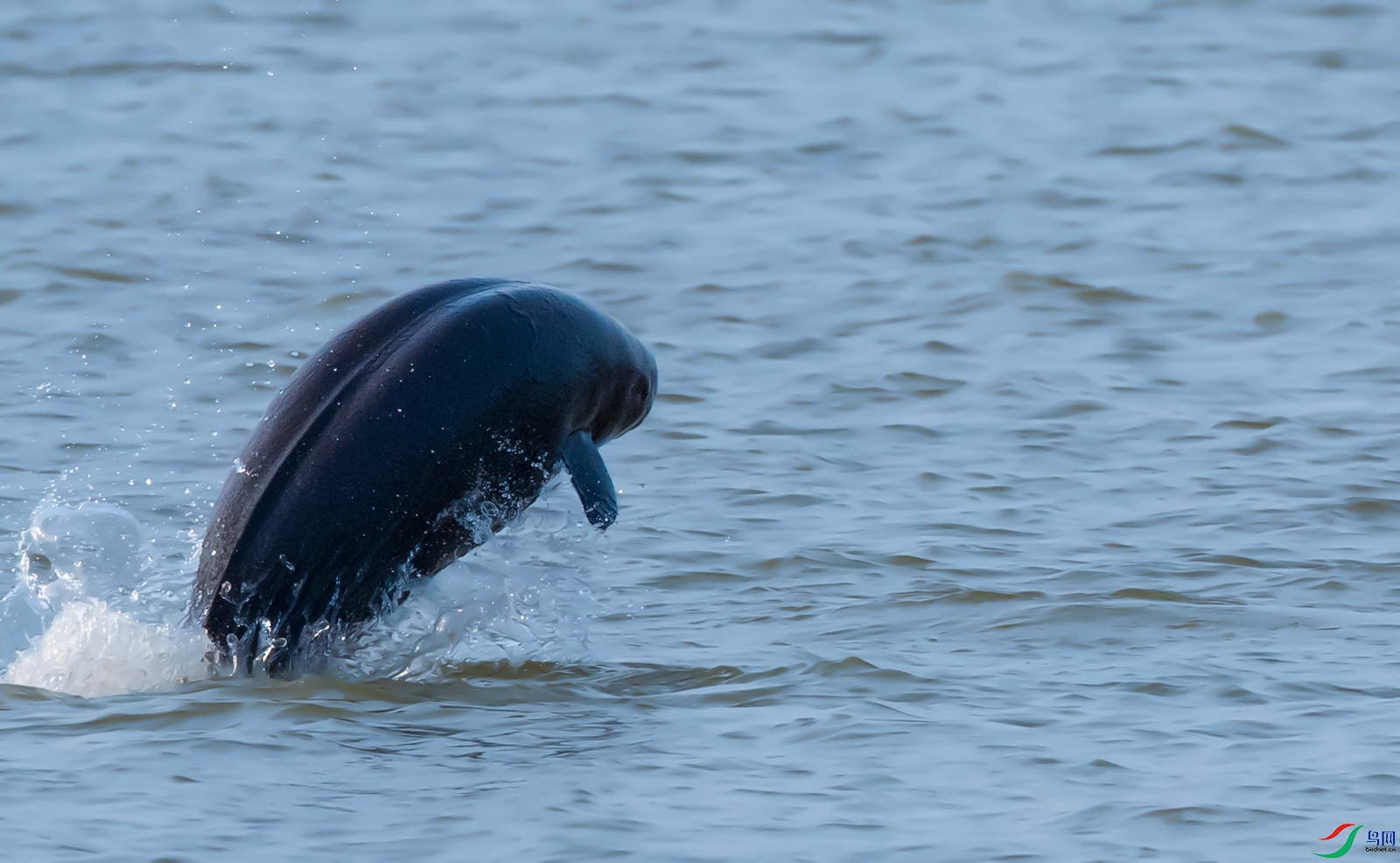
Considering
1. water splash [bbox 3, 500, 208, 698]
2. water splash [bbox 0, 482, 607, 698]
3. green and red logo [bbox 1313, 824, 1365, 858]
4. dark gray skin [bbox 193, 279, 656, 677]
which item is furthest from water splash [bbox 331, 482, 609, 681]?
green and red logo [bbox 1313, 824, 1365, 858]

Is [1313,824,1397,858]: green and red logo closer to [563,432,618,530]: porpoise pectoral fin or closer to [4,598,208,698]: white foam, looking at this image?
[563,432,618,530]: porpoise pectoral fin

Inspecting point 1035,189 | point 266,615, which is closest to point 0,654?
point 266,615

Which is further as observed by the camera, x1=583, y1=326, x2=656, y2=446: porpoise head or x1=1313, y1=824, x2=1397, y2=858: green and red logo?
x1=583, y1=326, x2=656, y2=446: porpoise head

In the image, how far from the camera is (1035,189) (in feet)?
50.5

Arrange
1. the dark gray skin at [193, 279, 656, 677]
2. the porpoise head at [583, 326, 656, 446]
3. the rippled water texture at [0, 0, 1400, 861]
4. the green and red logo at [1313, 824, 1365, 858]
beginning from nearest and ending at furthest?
the green and red logo at [1313, 824, 1365, 858], the rippled water texture at [0, 0, 1400, 861], the dark gray skin at [193, 279, 656, 677], the porpoise head at [583, 326, 656, 446]

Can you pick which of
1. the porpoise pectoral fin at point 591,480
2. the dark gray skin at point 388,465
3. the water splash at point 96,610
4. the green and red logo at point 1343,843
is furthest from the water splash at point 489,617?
the green and red logo at point 1343,843

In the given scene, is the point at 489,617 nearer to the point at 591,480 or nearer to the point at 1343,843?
the point at 591,480

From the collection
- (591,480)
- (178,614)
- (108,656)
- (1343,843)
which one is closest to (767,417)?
(591,480)

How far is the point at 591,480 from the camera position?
7496 millimetres

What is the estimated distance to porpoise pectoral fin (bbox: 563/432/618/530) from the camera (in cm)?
741

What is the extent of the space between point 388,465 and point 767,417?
4255mm

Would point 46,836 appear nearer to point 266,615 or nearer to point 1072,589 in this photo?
point 266,615

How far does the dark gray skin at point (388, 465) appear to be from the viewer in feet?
23.6

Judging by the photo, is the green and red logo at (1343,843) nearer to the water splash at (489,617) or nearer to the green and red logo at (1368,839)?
the green and red logo at (1368,839)
